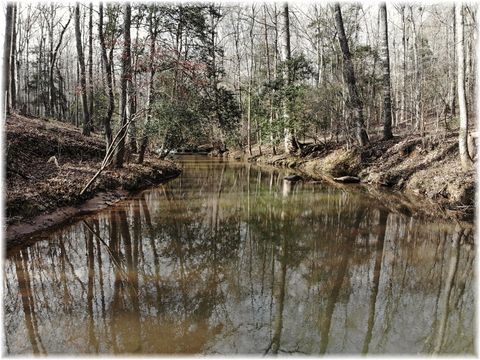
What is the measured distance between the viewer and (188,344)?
14.3 ft

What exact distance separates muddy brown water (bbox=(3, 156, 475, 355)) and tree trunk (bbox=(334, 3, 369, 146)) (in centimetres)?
819

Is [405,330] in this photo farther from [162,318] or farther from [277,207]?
[277,207]

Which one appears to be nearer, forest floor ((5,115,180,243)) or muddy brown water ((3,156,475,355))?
muddy brown water ((3,156,475,355))

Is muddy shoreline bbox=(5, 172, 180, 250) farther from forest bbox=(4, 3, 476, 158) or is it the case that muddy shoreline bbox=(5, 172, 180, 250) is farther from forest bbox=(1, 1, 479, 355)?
forest bbox=(4, 3, 476, 158)

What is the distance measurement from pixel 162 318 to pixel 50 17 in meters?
34.6

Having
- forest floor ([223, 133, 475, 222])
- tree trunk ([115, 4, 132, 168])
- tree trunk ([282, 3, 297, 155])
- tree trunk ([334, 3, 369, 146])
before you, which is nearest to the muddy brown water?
forest floor ([223, 133, 475, 222])

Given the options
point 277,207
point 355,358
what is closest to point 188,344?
point 355,358

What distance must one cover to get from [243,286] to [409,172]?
10308mm

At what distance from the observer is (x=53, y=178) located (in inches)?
430

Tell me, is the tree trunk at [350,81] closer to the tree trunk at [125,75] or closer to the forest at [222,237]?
the forest at [222,237]

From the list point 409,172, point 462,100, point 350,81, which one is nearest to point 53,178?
point 409,172

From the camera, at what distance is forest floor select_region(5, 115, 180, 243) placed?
870cm

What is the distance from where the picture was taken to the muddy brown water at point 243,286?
4508 millimetres

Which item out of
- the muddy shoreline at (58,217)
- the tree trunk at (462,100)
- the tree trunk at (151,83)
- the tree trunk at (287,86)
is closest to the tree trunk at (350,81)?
the tree trunk at (287,86)
